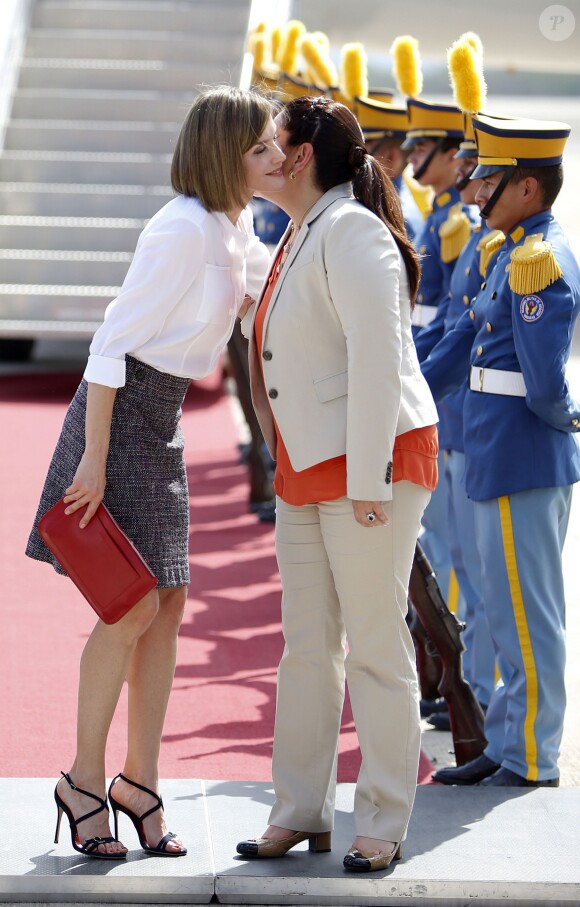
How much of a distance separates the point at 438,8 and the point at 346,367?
433cm

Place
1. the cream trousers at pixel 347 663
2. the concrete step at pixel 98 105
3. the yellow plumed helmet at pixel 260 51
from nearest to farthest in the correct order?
the cream trousers at pixel 347 663, the yellow plumed helmet at pixel 260 51, the concrete step at pixel 98 105

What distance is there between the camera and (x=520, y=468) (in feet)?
10.6

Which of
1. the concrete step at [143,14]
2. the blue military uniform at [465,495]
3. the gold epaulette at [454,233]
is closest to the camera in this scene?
the blue military uniform at [465,495]

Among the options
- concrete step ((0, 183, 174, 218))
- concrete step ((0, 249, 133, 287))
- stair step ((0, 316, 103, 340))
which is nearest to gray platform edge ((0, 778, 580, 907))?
stair step ((0, 316, 103, 340))

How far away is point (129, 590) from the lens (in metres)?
2.68

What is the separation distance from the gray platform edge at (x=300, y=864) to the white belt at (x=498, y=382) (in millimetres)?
933

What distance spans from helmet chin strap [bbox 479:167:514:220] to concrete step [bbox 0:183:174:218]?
8.79 m

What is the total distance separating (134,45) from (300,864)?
37.4 feet

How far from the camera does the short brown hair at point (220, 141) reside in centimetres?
266

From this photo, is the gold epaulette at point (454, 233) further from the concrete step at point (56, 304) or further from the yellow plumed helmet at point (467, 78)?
the concrete step at point (56, 304)

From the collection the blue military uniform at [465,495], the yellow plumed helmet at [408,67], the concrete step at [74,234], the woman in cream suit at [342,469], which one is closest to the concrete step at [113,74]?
the concrete step at [74,234]

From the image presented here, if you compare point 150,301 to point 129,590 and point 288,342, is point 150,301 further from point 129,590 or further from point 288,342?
point 129,590

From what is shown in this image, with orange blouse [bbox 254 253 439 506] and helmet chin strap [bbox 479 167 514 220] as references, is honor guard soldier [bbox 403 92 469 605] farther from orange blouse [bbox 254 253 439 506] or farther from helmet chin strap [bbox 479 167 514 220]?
orange blouse [bbox 254 253 439 506]

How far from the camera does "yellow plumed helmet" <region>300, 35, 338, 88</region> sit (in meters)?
6.52
